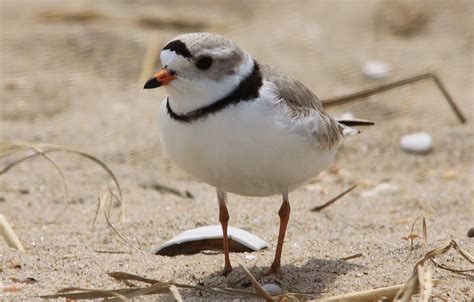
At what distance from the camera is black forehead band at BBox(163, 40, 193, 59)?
3145mm

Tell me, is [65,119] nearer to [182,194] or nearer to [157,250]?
[182,194]

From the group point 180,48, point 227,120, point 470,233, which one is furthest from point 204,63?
point 470,233

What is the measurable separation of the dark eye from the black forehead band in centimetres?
4

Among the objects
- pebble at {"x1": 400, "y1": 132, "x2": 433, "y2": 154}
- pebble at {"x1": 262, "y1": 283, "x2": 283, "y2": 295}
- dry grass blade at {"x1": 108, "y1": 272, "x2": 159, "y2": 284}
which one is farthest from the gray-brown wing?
pebble at {"x1": 400, "y1": 132, "x2": 433, "y2": 154}

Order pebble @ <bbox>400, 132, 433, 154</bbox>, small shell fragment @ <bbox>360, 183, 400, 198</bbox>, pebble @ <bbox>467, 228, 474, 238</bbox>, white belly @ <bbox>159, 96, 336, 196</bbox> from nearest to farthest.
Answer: white belly @ <bbox>159, 96, 336, 196</bbox>, pebble @ <bbox>467, 228, 474, 238</bbox>, small shell fragment @ <bbox>360, 183, 400, 198</bbox>, pebble @ <bbox>400, 132, 433, 154</bbox>

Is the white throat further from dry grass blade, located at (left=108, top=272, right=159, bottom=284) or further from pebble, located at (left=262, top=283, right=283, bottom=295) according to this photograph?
pebble, located at (left=262, top=283, right=283, bottom=295)

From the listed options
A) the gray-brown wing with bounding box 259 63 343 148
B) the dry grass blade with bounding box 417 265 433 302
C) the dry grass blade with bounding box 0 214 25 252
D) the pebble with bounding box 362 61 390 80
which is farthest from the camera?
the pebble with bounding box 362 61 390 80

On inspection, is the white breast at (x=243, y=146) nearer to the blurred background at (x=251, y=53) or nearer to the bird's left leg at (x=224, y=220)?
the bird's left leg at (x=224, y=220)

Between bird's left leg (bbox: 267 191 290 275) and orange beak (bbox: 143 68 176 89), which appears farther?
bird's left leg (bbox: 267 191 290 275)

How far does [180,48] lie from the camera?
3156 mm

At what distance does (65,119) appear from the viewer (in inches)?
237

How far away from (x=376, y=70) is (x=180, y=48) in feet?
12.1

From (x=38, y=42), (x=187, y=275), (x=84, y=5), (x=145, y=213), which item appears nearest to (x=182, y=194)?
(x=145, y=213)

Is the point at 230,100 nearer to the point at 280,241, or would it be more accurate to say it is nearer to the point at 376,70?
the point at 280,241
